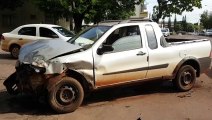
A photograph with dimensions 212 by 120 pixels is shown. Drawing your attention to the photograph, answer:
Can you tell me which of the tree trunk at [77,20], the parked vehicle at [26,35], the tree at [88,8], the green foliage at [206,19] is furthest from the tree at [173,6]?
the green foliage at [206,19]

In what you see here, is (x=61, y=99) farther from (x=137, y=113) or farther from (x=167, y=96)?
(x=167, y=96)

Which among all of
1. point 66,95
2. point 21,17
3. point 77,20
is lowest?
point 66,95

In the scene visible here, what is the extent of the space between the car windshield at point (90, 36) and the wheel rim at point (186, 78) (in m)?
2.36

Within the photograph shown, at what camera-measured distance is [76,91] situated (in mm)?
7832

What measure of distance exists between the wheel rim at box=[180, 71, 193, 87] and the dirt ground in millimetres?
224

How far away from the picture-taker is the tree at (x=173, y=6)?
42497 mm

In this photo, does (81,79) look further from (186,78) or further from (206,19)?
(206,19)

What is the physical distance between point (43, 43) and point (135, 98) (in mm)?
2370

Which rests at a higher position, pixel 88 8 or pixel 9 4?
pixel 9 4

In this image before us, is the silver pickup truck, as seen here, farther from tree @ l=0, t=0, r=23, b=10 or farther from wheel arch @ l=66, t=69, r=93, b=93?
tree @ l=0, t=0, r=23, b=10

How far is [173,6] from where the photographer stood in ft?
143

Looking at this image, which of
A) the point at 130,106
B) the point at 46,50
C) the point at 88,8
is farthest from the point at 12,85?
the point at 88,8

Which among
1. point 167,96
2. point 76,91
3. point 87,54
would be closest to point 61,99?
point 76,91

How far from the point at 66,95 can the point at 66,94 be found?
0.8 inches
